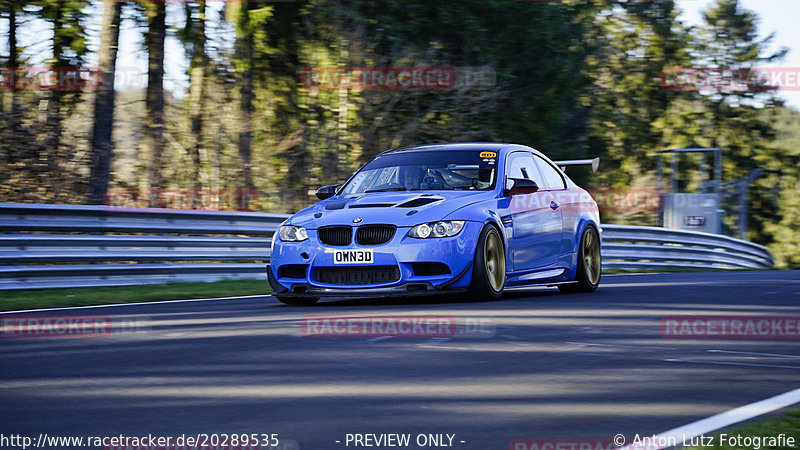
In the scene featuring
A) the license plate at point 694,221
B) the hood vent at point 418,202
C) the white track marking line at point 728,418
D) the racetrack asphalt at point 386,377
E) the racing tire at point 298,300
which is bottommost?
the license plate at point 694,221

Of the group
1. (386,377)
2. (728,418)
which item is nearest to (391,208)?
(386,377)

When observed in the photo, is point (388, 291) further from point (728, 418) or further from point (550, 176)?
point (728, 418)

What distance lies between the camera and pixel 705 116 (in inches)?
2314

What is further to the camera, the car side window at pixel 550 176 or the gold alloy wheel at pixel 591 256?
the gold alloy wheel at pixel 591 256

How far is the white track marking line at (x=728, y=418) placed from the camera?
4.61 metres

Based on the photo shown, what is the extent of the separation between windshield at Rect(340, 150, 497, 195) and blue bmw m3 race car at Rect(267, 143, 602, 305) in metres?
0.01

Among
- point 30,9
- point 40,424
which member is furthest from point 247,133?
point 40,424

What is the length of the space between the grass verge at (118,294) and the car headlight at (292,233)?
5.34 ft

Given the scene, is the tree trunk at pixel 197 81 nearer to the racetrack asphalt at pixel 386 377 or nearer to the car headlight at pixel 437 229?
the car headlight at pixel 437 229

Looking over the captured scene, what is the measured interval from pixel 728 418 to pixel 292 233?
6439 millimetres

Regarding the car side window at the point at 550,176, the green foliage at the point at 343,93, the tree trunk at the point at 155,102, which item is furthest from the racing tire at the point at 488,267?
the tree trunk at the point at 155,102

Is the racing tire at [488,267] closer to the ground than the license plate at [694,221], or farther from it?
farther from it

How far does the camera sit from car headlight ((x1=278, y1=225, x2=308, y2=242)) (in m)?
10.9

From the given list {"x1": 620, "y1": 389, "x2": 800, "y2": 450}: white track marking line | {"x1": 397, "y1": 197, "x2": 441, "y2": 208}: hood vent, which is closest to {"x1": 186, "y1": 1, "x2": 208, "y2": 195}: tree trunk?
{"x1": 397, "y1": 197, "x2": 441, "y2": 208}: hood vent
